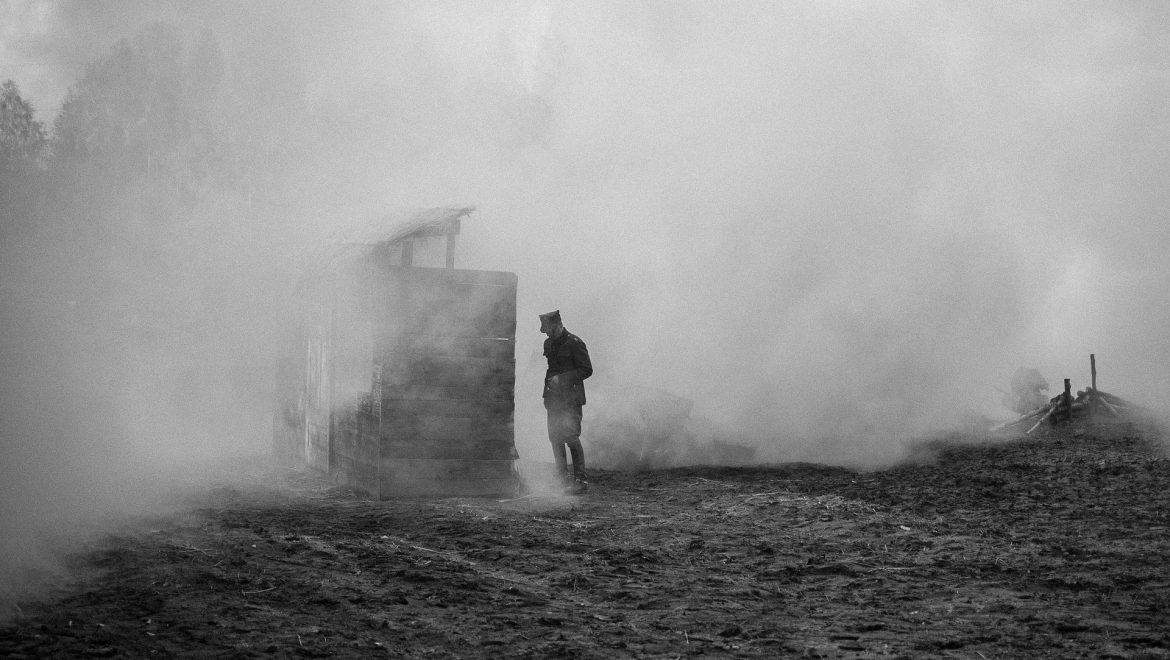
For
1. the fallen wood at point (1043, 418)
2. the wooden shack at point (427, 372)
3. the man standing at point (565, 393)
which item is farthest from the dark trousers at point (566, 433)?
the fallen wood at point (1043, 418)

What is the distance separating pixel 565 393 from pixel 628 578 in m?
4.74

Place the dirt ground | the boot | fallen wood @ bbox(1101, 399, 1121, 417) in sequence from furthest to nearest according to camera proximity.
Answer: fallen wood @ bbox(1101, 399, 1121, 417) → the boot → the dirt ground

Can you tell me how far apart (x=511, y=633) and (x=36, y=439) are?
5420 mm

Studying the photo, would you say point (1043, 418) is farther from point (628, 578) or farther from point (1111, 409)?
point (628, 578)

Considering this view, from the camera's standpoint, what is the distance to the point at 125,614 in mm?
5004

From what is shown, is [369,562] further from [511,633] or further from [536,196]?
[536,196]

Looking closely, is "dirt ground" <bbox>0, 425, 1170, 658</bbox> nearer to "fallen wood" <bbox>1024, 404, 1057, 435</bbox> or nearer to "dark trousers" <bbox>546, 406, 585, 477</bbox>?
"dark trousers" <bbox>546, 406, 585, 477</bbox>

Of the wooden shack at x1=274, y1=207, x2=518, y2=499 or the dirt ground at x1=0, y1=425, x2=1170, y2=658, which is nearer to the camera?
the dirt ground at x1=0, y1=425, x2=1170, y2=658

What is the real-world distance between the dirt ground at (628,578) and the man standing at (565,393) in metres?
0.58

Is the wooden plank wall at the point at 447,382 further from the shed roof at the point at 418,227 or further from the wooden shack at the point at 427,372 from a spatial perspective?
the shed roof at the point at 418,227

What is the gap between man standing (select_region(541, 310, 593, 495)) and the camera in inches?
437

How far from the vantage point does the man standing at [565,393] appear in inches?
437

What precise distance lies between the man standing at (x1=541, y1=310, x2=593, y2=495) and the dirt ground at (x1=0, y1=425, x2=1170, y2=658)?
0.58 metres

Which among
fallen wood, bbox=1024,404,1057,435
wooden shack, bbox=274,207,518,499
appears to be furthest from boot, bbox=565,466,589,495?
fallen wood, bbox=1024,404,1057,435
